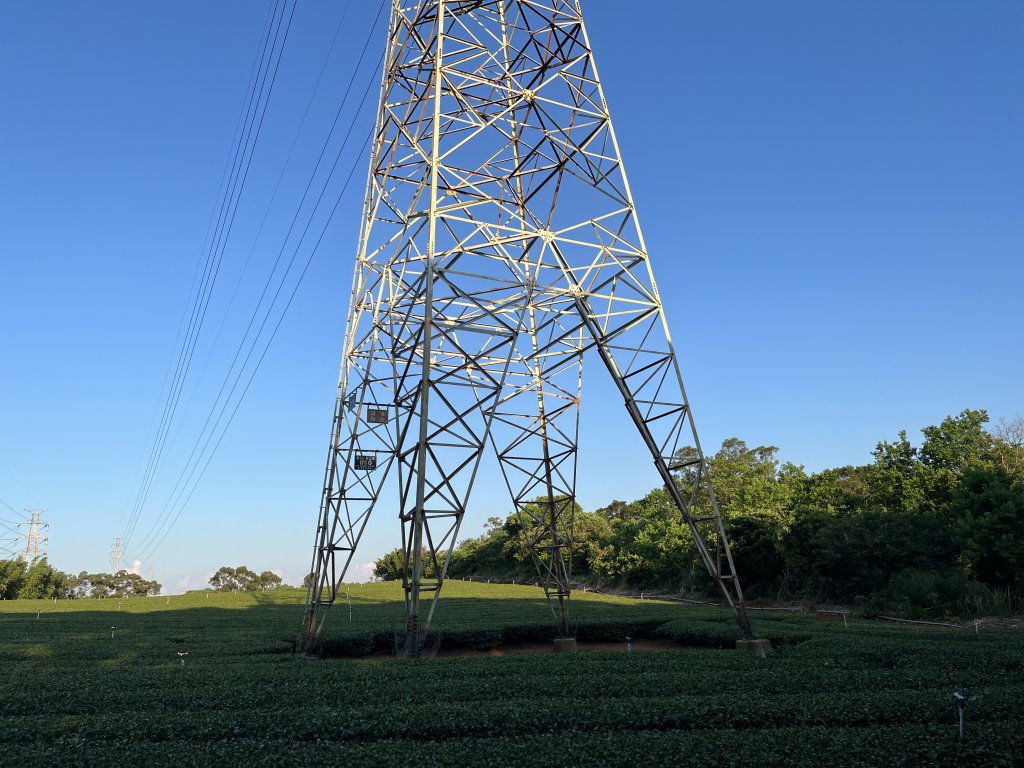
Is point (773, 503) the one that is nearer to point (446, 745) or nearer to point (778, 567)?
point (778, 567)

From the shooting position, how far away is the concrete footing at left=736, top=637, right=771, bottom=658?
49.6ft

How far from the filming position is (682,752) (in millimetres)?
7531

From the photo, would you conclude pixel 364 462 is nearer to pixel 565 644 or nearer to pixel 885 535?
pixel 565 644

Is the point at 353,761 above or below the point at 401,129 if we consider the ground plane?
below

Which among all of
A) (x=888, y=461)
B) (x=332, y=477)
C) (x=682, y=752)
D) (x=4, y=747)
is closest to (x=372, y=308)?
(x=332, y=477)

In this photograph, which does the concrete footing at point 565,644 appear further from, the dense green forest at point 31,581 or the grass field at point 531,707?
the dense green forest at point 31,581

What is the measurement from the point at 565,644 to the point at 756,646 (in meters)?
6.31

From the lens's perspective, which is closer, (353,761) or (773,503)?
(353,761)

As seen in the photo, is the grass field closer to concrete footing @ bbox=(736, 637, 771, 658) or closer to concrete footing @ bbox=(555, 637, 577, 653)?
concrete footing @ bbox=(736, 637, 771, 658)

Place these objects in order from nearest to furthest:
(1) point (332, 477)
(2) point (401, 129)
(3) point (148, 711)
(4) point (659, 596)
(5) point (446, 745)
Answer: (5) point (446, 745)
(3) point (148, 711)
(2) point (401, 129)
(1) point (332, 477)
(4) point (659, 596)

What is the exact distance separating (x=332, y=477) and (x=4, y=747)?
1107 cm

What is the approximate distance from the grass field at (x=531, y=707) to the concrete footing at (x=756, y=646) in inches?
13.9

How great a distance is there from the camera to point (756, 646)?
15.3 metres

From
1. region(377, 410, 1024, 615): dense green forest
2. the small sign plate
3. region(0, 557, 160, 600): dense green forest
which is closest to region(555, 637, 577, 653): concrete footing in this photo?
region(377, 410, 1024, 615): dense green forest
